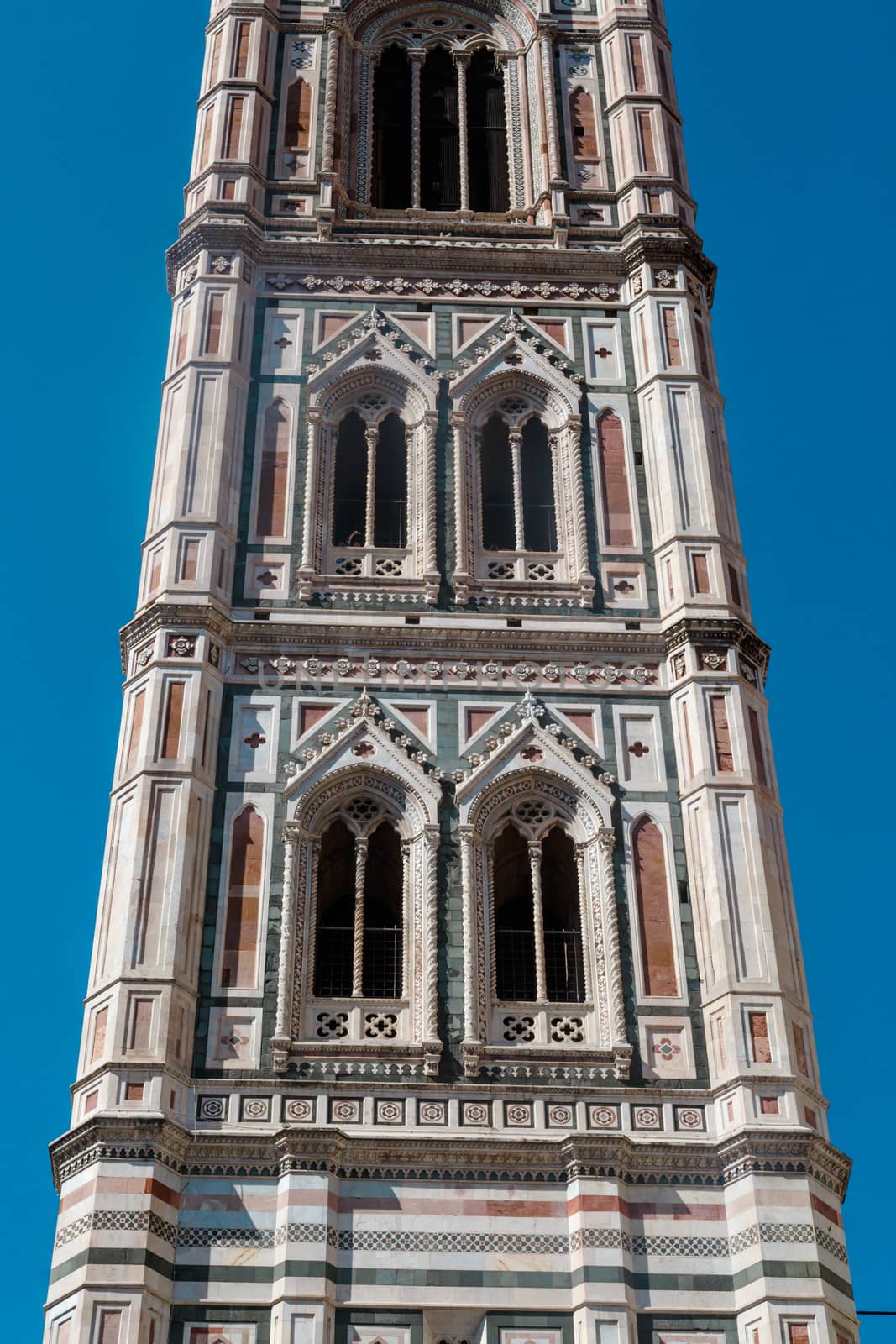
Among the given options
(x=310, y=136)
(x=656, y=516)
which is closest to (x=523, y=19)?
(x=310, y=136)

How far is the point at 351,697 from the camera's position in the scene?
830 inches

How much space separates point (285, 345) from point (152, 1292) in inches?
417

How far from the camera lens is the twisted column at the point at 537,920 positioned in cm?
1927

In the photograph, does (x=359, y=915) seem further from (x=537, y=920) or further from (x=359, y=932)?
(x=537, y=920)

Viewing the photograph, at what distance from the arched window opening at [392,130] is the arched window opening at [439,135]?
20 centimetres

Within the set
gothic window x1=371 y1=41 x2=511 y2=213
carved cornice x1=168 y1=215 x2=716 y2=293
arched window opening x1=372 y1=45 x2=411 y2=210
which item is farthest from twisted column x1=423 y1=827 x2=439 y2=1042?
arched window opening x1=372 y1=45 x2=411 y2=210

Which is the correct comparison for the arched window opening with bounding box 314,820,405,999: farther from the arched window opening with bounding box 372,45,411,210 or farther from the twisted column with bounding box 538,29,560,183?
the arched window opening with bounding box 372,45,411,210

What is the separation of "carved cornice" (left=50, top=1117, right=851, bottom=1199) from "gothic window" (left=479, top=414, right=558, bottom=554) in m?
6.73

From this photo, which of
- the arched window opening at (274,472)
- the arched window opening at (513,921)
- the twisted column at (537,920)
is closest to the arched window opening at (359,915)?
the arched window opening at (513,921)

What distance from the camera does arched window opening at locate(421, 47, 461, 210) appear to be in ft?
91.4

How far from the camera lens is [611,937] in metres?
19.4

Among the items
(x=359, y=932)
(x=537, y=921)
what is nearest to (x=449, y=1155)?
(x=359, y=932)

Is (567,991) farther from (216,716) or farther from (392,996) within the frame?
(216,716)

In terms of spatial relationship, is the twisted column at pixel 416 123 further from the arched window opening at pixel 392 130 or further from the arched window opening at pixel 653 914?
the arched window opening at pixel 653 914
